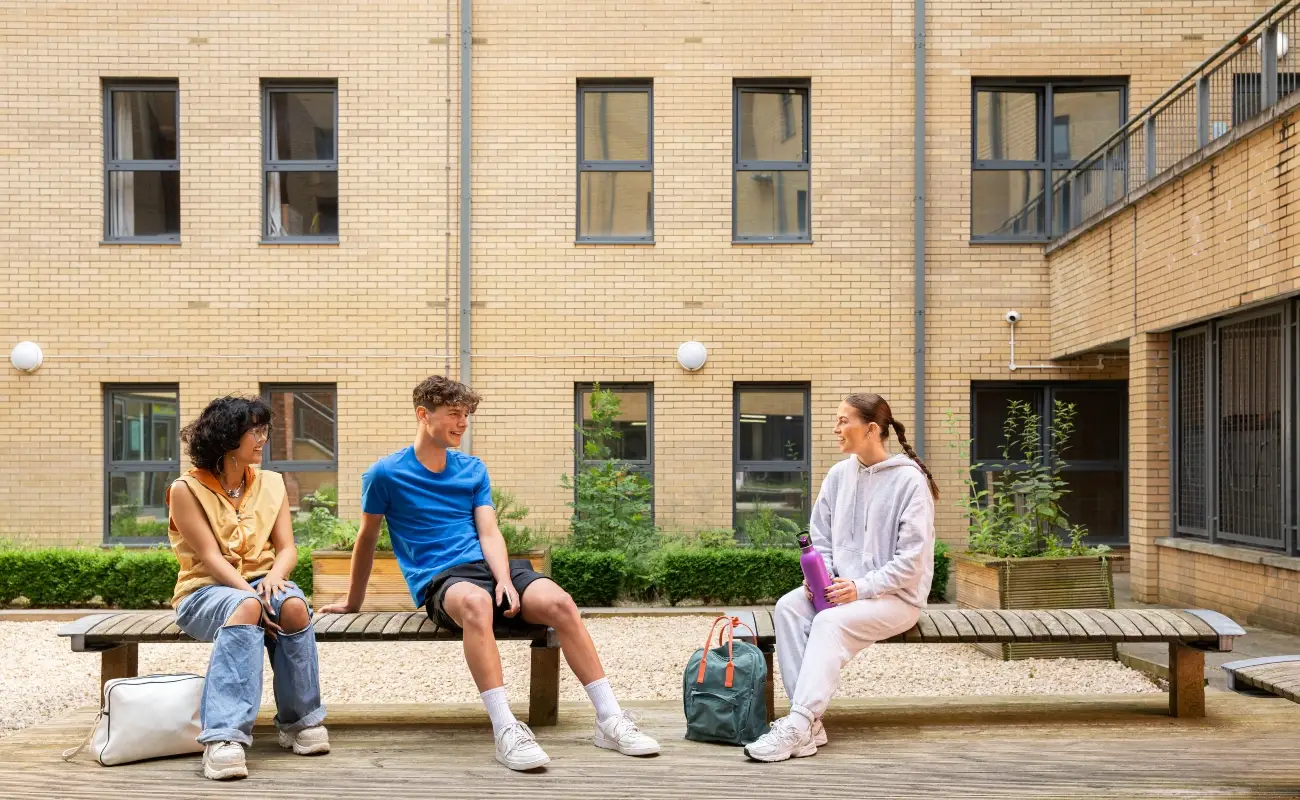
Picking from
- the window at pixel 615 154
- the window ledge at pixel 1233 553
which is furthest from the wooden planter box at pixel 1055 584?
the window at pixel 615 154

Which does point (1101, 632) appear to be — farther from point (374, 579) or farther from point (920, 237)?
point (920, 237)

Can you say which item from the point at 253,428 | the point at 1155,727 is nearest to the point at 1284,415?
the point at 1155,727

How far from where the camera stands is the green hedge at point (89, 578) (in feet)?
33.1

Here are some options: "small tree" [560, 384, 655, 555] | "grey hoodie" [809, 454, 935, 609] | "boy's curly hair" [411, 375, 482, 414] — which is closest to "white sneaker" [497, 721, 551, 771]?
"boy's curly hair" [411, 375, 482, 414]

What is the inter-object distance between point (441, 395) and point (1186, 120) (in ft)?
25.7

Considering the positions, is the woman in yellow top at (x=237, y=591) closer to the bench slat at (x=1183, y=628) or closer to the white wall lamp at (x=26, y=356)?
the bench slat at (x=1183, y=628)

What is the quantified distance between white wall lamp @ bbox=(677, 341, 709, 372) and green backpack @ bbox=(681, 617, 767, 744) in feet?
23.9

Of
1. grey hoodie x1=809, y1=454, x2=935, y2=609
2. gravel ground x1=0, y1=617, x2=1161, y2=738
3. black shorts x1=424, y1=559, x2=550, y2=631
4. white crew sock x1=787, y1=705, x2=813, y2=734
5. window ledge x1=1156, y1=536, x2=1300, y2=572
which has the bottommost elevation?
gravel ground x1=0, y1=617, x2=1161, y2=738

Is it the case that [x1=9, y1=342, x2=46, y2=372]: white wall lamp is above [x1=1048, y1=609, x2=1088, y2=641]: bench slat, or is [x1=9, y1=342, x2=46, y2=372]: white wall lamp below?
above

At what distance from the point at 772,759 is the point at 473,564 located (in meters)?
1.55

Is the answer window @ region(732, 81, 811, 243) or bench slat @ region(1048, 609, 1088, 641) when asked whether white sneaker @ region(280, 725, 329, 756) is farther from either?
window @ region(732, 81, 811, 243)

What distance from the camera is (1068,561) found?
7453 millimetres

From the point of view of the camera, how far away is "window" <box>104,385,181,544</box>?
39.9 ft

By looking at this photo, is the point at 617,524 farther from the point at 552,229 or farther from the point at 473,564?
the point at 473,564
